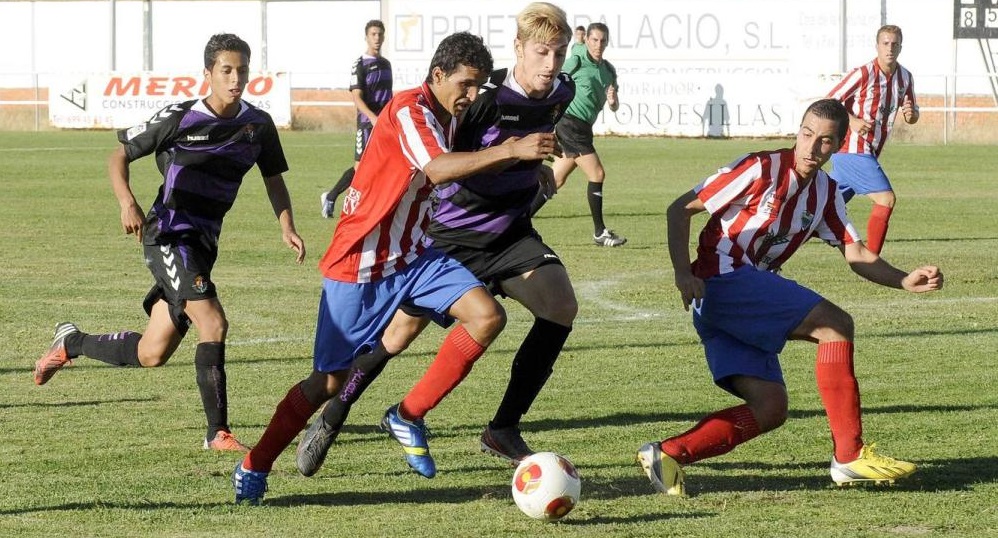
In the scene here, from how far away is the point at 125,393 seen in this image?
25.5ft

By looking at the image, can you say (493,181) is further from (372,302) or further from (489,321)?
(372,302)

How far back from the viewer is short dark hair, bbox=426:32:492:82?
219 inches

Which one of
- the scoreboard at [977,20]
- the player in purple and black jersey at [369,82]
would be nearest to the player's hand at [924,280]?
the player in purple and black jersey at [369,82]

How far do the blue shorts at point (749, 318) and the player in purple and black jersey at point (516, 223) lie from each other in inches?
29.1

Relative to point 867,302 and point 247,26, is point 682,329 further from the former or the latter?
point 247,26

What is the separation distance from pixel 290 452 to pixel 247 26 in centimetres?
4071

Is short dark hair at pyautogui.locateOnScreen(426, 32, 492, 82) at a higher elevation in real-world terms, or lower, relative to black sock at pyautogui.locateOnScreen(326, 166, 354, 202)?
higher

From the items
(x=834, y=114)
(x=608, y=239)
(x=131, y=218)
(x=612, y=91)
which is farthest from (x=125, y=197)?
(x=612, y=91)

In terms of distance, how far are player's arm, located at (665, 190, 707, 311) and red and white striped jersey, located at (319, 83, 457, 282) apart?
90cm

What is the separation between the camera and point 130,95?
34.8 meters

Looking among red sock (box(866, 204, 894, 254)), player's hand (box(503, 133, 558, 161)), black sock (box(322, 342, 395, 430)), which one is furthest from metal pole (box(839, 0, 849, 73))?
player's hand (box(503, 133, 558, 161))

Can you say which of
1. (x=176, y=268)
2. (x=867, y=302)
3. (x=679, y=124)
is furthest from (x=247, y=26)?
(x=176, y=268)

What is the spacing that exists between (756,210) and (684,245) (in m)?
0.33

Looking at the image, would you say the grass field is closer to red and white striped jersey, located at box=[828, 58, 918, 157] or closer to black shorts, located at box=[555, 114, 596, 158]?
black shorts, located at box=[555, 114, 596, 158]
